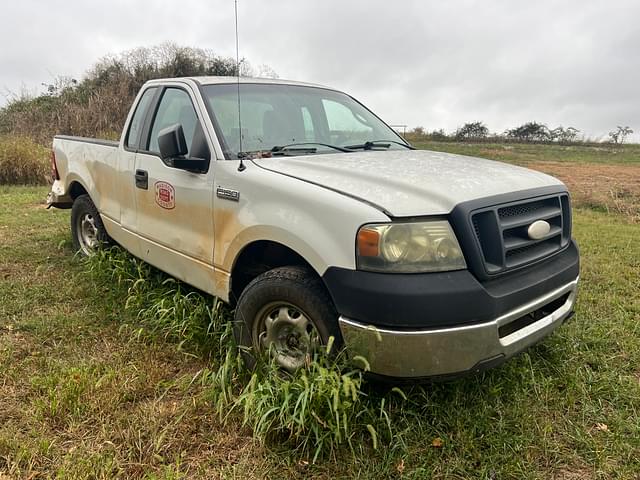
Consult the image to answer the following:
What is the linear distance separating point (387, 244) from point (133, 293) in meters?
2.64

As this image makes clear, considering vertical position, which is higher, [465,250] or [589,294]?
[465,250]

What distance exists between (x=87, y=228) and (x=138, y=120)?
163 centimetres

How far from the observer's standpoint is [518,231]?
8.32 feet

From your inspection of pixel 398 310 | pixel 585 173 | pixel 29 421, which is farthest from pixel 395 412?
pixel 585 173

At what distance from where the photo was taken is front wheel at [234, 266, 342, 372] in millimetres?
2410

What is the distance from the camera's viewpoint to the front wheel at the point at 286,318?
7.91ft

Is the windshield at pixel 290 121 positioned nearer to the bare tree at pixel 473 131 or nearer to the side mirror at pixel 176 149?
the side mirror at pixel 176 149

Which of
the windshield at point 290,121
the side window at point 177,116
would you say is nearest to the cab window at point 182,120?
the side window at point 177,116

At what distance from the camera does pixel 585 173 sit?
14672 mm

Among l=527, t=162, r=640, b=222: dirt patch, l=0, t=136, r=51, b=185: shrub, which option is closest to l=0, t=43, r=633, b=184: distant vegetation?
l=0, t=136, r=51, b=185: shrub

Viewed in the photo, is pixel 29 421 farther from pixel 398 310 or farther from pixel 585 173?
pixel 585 173

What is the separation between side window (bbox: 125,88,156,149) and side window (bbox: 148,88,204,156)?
19cm

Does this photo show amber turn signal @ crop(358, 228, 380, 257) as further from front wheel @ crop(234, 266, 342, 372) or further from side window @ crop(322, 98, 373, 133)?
side window @ crop(322, 98, 373, 133)

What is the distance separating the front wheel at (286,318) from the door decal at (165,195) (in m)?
1.00
